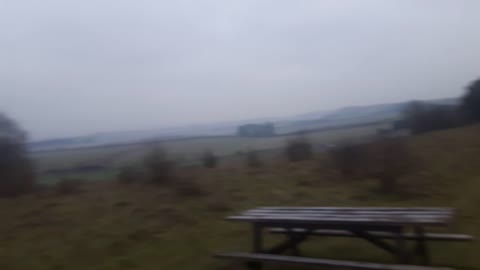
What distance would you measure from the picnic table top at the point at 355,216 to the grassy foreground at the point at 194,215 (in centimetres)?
66

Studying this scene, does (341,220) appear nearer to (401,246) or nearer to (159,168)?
(401,246)

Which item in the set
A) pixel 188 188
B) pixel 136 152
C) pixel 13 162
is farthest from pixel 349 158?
pixel 13 162

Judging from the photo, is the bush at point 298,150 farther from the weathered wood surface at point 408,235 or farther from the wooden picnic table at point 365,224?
the wooden picnic table at point 365,224

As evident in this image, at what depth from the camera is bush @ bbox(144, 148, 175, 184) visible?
11.7 meters

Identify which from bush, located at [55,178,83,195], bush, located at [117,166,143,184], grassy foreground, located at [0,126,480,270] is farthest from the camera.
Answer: bush, located at [117,166,143,184]

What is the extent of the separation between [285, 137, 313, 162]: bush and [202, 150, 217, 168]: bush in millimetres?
2041

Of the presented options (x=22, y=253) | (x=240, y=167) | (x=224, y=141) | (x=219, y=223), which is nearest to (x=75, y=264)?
(x=22, y=253)

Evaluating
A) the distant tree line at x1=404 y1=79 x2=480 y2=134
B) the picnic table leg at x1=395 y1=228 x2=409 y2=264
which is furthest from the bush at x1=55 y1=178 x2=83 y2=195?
the distant tree line at x1=404 y1=79 x2=480 y2=134

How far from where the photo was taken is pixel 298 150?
647 inches

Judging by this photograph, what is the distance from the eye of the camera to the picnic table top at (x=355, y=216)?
5.95m

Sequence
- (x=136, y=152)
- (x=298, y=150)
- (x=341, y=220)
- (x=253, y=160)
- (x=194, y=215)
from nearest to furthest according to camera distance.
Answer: (x=341, y=220) < (x=194, y=215) < (x=136, y=152) < (x=253, y=160) < (x=298, y=150)

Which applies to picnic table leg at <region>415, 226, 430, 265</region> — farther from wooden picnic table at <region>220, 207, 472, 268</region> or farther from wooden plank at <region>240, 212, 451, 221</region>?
wooden plank at <region>240, 212, 451, 221</region>

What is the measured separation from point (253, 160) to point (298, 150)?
5.76 ft

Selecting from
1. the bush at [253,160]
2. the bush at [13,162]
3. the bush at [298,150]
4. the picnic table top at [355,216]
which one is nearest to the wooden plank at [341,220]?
the picnic table top at [355,216]
